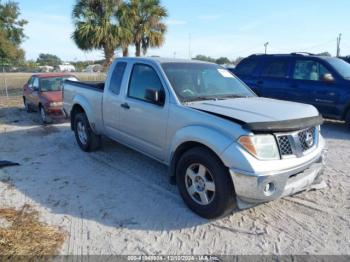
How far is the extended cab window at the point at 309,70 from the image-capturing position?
835cm

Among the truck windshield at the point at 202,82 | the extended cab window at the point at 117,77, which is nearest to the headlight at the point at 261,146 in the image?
the truck windshield at the point at 202,82

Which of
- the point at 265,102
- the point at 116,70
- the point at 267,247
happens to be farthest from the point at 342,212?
the point at 116,70

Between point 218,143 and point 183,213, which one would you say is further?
point 183,213

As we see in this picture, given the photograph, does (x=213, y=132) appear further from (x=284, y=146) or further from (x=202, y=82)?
(x=202, y=82)

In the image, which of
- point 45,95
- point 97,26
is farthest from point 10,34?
point 45,95

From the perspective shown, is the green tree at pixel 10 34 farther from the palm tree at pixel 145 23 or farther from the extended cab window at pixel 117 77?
the extended cab window at pixel 117 77

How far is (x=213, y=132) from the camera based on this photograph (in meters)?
3.58

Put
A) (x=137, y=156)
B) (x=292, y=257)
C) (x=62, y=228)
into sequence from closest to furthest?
(x=292, y=257)
(x=62, y=228)
(x=137, y=156)

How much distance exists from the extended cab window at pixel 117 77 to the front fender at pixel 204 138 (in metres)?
1.74

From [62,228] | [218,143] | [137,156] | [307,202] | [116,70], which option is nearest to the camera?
[218,143]

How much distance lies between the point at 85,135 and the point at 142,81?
7.37ft

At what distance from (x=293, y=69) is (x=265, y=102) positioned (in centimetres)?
503

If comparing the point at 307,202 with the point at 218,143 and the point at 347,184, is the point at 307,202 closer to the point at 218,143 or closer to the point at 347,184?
the point at 347,184

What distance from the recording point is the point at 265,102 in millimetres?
4355
